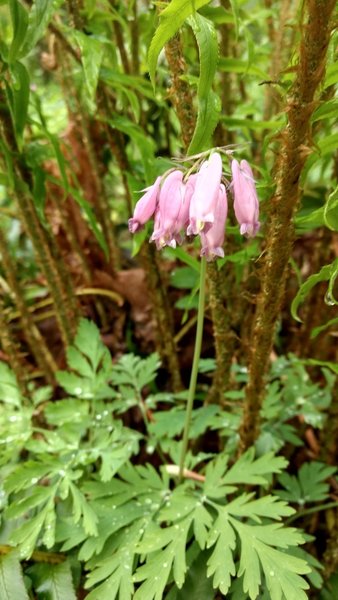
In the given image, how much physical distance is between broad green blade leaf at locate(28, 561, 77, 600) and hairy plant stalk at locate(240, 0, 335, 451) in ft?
1.39

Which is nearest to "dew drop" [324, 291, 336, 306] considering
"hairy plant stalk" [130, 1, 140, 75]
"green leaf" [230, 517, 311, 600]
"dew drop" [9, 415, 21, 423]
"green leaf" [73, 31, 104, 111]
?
"green leaf" [230, 517, 311, 600]

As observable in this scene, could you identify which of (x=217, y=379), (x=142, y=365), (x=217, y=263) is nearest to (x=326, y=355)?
(x=217, y=379)

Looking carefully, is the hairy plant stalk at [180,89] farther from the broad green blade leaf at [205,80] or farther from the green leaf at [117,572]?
the green leaf at [117,572]

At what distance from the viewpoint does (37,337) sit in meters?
1.34

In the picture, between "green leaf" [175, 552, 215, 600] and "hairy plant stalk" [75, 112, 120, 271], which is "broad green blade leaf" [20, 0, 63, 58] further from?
"green leaf" [175, 552, 215, 600]

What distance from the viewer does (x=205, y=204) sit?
604mm

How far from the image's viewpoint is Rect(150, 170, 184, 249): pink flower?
2.15ft

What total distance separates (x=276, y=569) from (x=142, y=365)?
0.56 metres

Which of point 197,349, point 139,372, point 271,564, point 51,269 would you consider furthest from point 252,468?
point 51,269

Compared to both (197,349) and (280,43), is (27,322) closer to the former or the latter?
(197,349)

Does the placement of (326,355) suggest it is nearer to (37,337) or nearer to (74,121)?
(37,337)

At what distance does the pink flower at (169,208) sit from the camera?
2.15ft

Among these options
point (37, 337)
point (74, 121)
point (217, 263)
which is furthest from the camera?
point (74, 121)

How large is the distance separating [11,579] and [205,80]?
2.89ft
